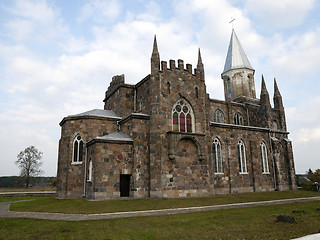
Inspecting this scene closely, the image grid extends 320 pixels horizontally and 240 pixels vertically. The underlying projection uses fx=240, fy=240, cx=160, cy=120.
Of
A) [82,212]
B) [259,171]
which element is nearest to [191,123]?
[259,171]

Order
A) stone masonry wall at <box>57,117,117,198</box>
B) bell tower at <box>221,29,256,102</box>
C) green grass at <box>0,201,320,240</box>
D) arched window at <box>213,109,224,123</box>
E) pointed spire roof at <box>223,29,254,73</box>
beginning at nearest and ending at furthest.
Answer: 1. green grass at <box>0,201,320,240</box>
2. stone masonry wall at <box>57,117,117,198</box>
3. arched window at <box>213,109,224,123</box>
4. bell tower at <box>221,29,256,102</box>
5. pointed spire roof at <box>223,29,254,73</box>

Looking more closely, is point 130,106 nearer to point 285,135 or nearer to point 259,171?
point 259,171

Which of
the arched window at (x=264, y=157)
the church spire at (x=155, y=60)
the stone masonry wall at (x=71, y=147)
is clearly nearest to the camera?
the stone masonry wall at (x=71, y=147)

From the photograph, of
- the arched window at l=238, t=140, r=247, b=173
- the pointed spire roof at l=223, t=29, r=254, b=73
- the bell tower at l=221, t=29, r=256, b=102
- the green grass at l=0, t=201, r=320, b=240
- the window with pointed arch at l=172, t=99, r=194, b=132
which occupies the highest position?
the pointed spire roof at l=223, t=29, r=254, b=73

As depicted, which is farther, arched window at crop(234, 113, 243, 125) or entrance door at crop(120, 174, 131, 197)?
arched window at crop(234, 113, 243, 125)

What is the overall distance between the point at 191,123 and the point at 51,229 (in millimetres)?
17797

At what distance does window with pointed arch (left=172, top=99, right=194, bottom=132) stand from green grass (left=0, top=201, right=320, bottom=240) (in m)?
12.7

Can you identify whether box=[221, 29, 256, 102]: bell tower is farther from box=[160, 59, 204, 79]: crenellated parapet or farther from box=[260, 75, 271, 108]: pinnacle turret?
box=[160, 59, 204, 79]: crenellated parapet

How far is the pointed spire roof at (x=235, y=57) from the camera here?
43.9m

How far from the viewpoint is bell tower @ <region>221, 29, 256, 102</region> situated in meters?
42.3

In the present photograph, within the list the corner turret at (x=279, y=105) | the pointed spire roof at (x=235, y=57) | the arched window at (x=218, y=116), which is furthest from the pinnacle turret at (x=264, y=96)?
the pointed spire roof at (x=235, y=57)

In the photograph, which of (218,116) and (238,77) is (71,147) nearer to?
(218,116)

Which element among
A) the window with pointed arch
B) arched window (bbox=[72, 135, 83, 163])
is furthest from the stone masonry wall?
the window with pointed arch

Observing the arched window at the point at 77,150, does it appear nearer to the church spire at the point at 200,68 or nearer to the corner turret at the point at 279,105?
the church spire at the point at 200,68
